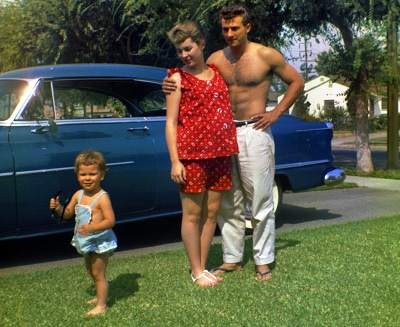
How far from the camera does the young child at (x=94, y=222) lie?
3.75m

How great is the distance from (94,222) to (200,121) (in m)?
0.98

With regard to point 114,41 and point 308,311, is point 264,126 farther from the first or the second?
point 114,41

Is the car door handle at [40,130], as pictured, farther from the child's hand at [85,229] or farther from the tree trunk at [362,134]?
the tree trunk at [362,134]

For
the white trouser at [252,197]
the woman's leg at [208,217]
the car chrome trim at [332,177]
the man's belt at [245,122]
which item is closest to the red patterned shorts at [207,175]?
the woman's leg at [208,217]

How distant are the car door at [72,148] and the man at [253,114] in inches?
51.3

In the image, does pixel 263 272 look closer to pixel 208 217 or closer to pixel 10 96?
pixel 208 217

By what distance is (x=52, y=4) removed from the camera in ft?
52.8

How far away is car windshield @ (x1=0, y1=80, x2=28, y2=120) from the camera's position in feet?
17.7

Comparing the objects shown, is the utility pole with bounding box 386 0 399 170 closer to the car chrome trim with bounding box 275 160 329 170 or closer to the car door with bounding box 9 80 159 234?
the car chrome trim with bounding box 275 160 329 170

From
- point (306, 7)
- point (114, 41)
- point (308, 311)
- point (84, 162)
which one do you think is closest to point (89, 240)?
point (84, 162)

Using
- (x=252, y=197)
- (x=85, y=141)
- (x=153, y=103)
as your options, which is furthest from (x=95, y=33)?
(x=252, y=197)

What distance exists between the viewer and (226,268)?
4648 millimetres

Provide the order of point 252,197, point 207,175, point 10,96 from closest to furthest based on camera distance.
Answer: point 207,175, point 252,197, point 10,96

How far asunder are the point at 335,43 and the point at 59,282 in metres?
9.19
